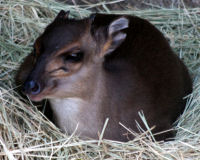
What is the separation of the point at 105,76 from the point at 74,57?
0.59 m

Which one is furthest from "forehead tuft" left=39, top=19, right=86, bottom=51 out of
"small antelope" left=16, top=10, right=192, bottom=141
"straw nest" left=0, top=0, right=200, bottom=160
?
"straw nest" left=0, top=0, right=200, bottom=160

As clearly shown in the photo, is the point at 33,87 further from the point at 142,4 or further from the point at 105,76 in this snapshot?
the point at 142,4

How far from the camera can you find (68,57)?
5086 mm

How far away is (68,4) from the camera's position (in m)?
8.41

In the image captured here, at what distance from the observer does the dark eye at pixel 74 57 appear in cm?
507

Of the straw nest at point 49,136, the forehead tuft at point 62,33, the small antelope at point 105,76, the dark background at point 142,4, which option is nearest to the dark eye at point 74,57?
the small antelope at point 105,76

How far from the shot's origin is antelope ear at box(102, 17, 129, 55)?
5406 mm

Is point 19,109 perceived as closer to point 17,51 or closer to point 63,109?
point 63,109

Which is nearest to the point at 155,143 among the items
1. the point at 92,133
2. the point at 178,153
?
the point at 178,153

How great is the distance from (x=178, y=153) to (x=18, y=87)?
6.07 ft

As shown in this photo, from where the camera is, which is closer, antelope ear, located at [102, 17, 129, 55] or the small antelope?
the small antelope

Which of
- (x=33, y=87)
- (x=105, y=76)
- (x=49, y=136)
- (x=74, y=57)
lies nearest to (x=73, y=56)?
(x=74, y=57)

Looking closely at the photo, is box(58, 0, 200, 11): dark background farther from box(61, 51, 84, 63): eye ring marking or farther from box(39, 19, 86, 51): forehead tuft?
box(61, 51, 84, 63): eye ring marking

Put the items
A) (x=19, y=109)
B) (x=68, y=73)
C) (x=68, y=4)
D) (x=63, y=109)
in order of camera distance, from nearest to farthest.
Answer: (x=68, y=73)
(x=63, y=109)
(x=19, y=109)
(x=68, y=4)
